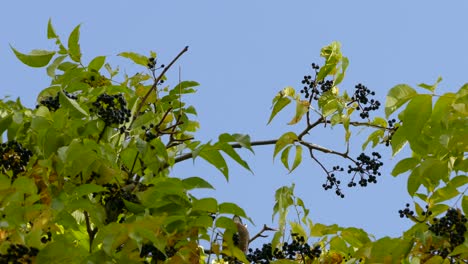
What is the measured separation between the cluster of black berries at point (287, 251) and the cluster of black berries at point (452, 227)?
546mm

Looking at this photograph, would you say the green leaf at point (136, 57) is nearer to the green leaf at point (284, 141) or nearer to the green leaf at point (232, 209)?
the green leaf at point (284, 141)

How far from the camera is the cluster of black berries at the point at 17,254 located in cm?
340

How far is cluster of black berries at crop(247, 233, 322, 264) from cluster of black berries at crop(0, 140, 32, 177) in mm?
1058

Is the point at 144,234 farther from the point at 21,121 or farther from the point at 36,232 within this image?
the point at 21,121

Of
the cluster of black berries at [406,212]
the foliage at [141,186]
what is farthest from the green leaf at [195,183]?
the cluster of black berries at [406,212]

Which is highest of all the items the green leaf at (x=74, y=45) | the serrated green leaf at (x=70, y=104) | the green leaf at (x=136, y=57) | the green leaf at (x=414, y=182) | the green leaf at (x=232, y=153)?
the green leaf at (x=136, y=57)

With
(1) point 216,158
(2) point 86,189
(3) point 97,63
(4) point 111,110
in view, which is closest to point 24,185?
(2) point 86,189

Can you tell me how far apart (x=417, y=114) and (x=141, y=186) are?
1174 millimetres

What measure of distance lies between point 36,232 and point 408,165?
1718 mm

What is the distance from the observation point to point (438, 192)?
13.9 feet

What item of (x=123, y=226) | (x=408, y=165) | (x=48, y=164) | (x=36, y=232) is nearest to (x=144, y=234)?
(x=123, y=226)

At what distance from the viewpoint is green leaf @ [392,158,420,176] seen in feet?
13.9

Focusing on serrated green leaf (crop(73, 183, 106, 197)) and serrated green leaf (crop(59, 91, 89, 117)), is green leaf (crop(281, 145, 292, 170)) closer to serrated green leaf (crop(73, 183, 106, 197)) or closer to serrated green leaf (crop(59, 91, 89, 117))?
serrated green leaf (crop(59, 91, 89, 117))

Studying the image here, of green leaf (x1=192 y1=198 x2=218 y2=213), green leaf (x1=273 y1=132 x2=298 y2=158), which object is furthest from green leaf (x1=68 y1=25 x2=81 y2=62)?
green leaf (x1=192 y1=198 x2=218 y2=213)
